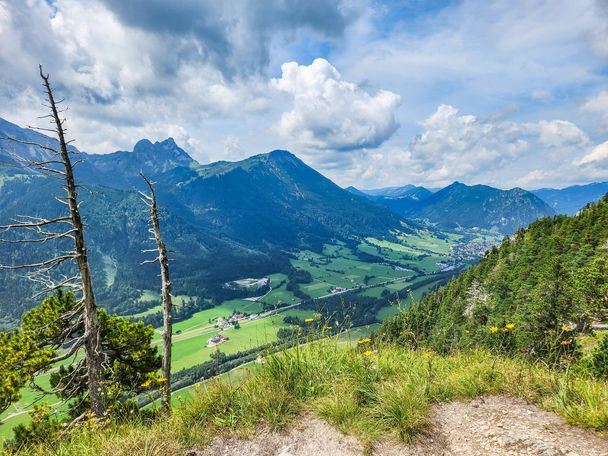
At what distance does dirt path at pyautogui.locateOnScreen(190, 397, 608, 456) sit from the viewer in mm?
3914

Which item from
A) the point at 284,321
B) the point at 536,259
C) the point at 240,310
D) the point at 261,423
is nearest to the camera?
the point at 261,423

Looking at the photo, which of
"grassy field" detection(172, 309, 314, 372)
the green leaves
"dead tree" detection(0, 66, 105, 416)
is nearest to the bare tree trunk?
"dead tree" detection(0, 66, 105, 416)

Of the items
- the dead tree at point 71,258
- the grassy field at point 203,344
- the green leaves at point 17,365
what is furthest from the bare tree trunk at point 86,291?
the grassy field at point 203,344

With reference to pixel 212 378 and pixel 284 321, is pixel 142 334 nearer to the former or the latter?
pixel 212 378

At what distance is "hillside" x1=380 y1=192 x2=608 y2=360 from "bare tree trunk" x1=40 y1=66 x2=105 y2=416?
19.2m

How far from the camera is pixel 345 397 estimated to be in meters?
4.91

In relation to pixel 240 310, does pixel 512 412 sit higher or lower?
higher

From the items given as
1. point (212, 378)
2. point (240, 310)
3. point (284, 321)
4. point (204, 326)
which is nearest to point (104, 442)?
point (212, 378)

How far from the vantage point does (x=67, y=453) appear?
426cm

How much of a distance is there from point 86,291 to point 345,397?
1076cm

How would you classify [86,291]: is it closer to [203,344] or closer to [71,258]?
[71,258]

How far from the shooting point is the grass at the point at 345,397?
14.1 feet

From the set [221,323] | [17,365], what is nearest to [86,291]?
[17,365]

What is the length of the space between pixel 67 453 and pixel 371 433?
4.18 m
